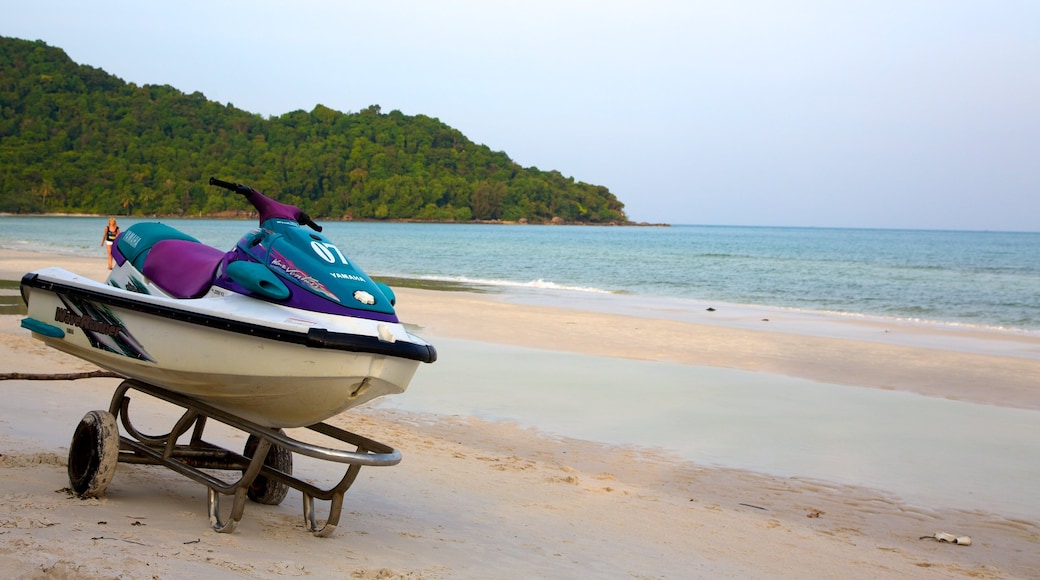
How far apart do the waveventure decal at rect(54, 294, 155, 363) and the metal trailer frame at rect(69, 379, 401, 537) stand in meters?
0.29

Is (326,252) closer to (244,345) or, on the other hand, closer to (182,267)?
(244,345)

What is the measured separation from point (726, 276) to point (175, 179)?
334ft

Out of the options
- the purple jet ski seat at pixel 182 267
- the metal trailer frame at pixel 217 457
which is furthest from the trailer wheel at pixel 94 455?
the purple jet ski seat at pixel 182 267

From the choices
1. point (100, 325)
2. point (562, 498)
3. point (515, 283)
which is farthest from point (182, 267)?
point (515, 283)

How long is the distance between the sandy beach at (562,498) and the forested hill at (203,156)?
115945mm

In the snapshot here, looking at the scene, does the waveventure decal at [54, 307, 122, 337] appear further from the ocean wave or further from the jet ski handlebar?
the ocean wave

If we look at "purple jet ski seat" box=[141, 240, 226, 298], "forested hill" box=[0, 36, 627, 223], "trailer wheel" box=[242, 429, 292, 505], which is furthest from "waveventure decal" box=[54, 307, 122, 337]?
"forested hill" box=[0, 36, 627, 223]

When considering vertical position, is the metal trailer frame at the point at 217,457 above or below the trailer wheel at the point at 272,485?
above

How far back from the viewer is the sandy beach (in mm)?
3830

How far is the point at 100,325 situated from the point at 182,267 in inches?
18.5

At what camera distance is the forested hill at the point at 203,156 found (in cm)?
11931

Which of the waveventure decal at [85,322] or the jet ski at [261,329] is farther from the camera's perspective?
the waveventure decal at [85,322]

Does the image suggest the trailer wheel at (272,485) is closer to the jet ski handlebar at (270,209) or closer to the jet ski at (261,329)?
the jet ski at (261,329)

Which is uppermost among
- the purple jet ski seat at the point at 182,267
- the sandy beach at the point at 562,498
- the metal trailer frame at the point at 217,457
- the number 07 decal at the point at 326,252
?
the number 07 decal at the point at 326,252
